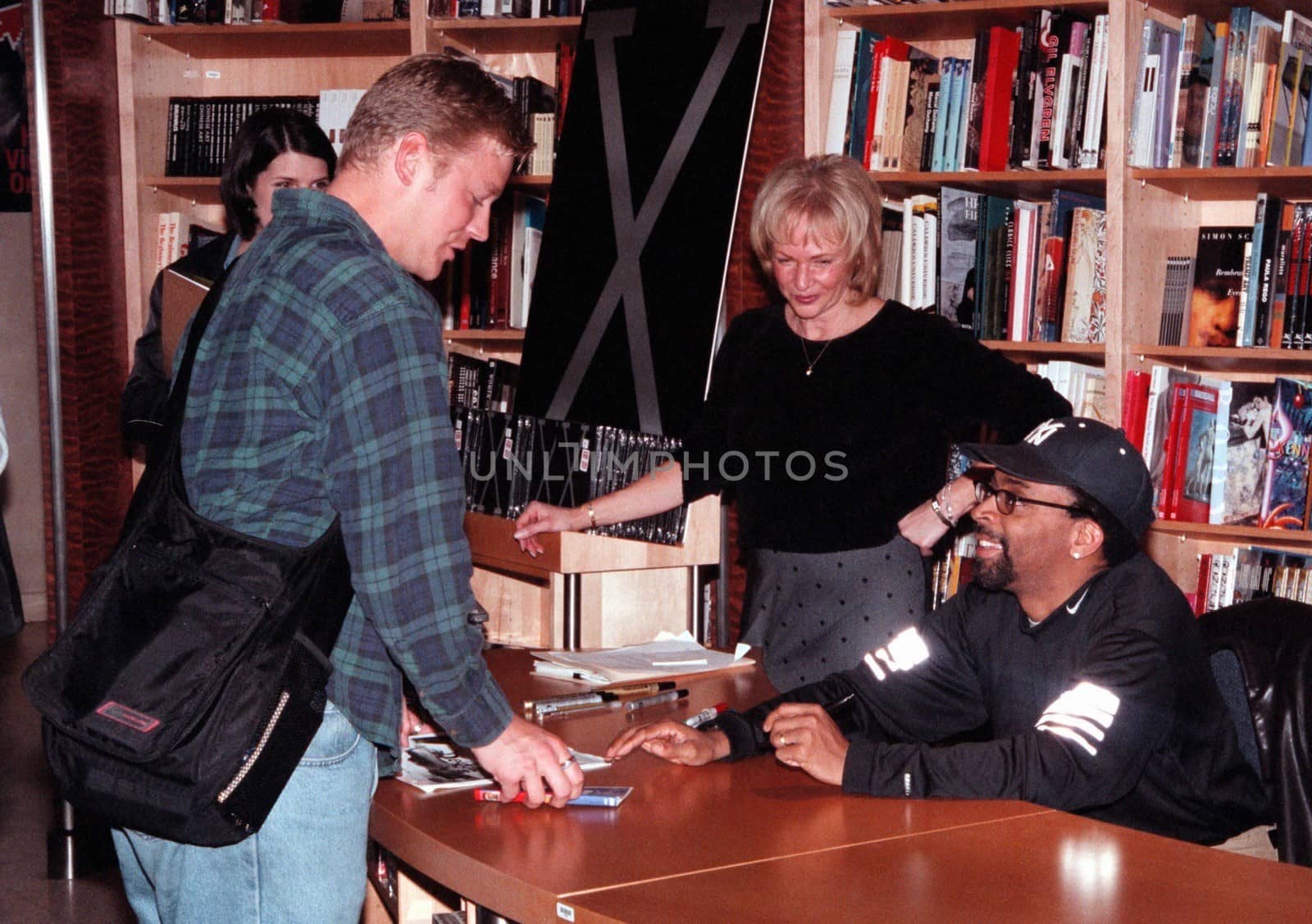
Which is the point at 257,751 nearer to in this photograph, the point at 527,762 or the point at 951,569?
the point at 527,762

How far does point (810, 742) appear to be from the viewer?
1.85 m

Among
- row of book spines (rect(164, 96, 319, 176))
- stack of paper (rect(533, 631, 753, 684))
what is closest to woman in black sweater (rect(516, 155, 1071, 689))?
stack of paper (rect(533, 631, 753, 684))

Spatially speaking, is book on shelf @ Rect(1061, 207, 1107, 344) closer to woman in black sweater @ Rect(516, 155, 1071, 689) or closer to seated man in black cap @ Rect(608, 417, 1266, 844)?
woman in black sweater @ Rect(516, 155, 1071, 689)

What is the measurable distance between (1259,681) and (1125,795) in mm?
294

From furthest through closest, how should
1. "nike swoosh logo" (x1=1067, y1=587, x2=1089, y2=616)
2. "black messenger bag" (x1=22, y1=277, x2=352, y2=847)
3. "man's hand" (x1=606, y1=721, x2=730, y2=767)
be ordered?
"nike swoosh logo" (x1=1067, y1=587, x2=1089, y2=616)
"man's hand" (x1=606, y1=721, x2=730, y2=767)
"black messenger bag" (x1=22, y1=277, x2=352, y2=847)

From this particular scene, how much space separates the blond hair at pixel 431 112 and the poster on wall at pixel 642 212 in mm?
1792

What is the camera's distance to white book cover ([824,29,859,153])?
350cm

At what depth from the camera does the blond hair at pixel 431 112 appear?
1.48 metres

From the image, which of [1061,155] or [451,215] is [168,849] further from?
[1061,155]

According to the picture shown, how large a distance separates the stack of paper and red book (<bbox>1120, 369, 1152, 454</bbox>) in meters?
1.19

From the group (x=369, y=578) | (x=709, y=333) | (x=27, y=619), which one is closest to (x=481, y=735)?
(x=369, y=578)

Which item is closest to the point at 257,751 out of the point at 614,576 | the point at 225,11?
the point at 614,576

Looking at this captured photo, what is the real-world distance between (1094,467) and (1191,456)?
1.39 meters

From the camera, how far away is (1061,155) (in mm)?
3340
